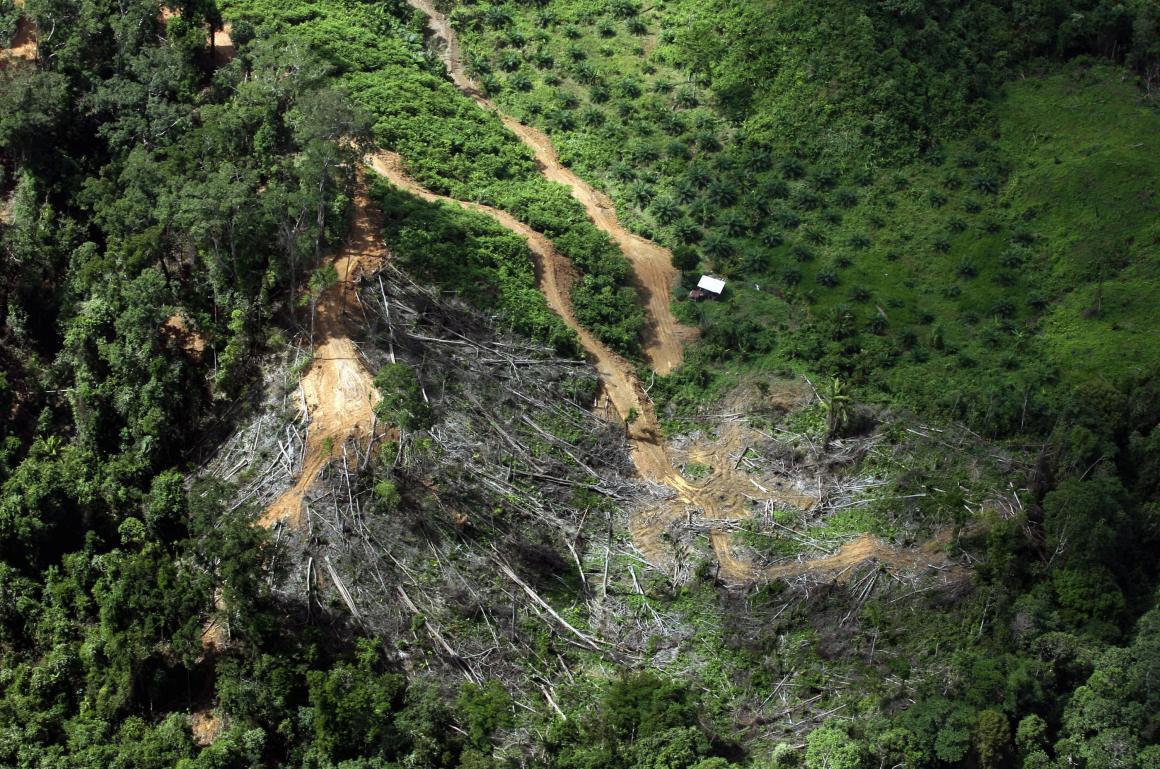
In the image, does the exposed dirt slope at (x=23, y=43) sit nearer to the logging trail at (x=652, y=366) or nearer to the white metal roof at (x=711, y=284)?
the logging trail at (x=652, y=366)

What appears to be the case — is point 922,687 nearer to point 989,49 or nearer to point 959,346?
point 959,346

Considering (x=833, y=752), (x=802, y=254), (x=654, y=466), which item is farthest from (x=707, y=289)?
(x=833, y=752)

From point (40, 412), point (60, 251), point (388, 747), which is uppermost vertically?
point (60, 251)

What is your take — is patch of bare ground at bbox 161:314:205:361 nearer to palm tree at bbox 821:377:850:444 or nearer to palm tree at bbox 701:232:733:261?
palm tree at bbox 701:232:733:261

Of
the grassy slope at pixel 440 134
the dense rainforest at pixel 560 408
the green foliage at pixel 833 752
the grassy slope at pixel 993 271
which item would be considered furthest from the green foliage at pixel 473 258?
the green foliage at pixel 833 752

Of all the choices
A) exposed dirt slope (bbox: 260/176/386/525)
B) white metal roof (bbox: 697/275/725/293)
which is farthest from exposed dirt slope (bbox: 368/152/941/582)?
exposed dirt slope (bbox: 260/176/386/525)

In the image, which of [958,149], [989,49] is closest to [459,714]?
[958,149]

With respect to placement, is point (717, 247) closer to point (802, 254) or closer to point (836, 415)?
point (802, 254)

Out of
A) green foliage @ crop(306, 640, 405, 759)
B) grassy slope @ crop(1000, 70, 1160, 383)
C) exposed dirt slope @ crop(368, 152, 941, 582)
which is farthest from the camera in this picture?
grassy slope @ crop(1000, 70, 1160, 383)
